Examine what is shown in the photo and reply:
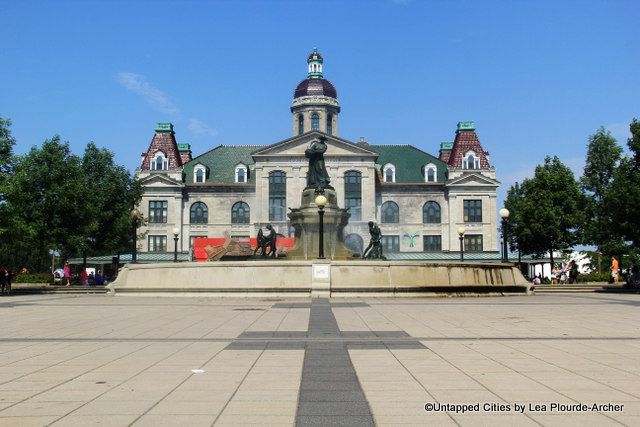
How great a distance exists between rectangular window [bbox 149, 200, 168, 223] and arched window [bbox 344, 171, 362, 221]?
77.5ft

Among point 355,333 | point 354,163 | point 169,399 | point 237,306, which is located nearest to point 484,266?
point 237,306

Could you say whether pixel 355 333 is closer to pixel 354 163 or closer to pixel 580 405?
pixel 580 405

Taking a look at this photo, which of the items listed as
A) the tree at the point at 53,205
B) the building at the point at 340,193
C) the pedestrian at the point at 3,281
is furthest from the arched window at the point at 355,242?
the pedestrian at the point at 3,281

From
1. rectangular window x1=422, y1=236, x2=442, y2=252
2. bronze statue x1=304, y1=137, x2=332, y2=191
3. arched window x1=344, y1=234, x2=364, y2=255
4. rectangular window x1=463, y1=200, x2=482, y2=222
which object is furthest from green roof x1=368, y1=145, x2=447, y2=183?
bronze statue x1=304, y1=137, x2=332, y2=191

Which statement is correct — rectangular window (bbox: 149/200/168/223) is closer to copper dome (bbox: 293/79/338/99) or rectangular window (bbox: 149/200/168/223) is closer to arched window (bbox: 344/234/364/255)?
arched window (bbox: 344/234/364/255)

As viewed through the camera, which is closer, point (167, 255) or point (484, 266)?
point (484, 266)

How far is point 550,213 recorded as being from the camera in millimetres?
65812

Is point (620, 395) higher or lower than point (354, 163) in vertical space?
→ lower

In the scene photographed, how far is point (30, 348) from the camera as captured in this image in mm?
11500

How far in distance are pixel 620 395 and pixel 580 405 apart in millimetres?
826

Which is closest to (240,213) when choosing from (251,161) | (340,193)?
(251,161)

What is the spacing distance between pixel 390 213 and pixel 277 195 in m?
15.3

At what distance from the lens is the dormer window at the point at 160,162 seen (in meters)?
88.0

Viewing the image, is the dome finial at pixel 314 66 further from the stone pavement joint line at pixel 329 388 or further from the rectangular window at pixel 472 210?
the stone pavement joint line at pixel 329 388
